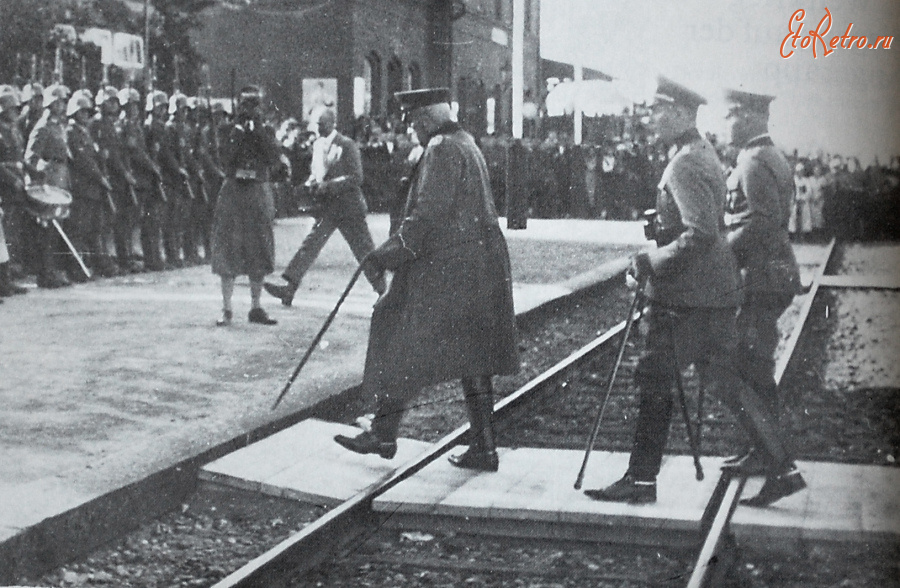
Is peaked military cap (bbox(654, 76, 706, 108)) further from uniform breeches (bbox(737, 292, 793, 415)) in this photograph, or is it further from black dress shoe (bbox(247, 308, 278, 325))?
black dress shoe (bbox(247, 308, 278, 325))

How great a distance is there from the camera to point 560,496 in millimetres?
5625

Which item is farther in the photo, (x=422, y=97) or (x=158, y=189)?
(x=158, y=189)

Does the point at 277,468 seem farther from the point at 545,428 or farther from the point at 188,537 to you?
the point at 545,428

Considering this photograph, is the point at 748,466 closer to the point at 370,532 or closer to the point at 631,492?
the point at 631,492

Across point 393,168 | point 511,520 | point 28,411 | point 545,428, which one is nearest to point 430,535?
point 511,520

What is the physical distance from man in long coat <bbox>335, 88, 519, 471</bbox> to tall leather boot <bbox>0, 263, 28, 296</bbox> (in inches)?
130

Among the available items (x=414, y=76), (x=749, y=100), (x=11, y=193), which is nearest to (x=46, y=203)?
(x=11, y=193)

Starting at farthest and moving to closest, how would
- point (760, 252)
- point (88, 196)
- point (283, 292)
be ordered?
point (88, 196), point (283, 292), point (760, 252)

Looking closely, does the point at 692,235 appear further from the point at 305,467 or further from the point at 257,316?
the point at 257,316

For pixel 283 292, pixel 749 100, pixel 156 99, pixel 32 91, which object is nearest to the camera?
pixel 749 100

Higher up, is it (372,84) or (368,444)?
(372,84)

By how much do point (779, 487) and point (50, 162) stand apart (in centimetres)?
634

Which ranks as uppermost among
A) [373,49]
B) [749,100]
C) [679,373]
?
[373,49]

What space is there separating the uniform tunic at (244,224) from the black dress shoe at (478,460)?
10.2ft
